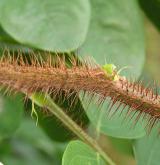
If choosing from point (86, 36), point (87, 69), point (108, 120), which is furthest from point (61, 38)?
point (87, 69)

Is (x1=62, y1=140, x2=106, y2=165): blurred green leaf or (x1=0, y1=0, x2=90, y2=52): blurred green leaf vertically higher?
(x1=0, y1=0, x2=90, y2=52): blurred green leaf

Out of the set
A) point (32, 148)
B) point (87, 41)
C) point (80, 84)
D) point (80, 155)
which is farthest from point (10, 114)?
point (32, 148)

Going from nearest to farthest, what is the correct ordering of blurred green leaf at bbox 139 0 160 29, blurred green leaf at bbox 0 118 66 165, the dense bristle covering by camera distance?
the dense bristle covering → blurred green leaf at bbox 139 0 160 29 → blurred green leaf at bbox 0 118 66 165

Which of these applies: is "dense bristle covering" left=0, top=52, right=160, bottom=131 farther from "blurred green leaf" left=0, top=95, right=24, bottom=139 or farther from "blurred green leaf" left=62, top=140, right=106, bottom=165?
"blurred green leaf" left=0, top=95, right=24, bottom=139

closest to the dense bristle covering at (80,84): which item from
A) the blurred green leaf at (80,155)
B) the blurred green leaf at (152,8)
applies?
the blurred green leaf at (80,155)

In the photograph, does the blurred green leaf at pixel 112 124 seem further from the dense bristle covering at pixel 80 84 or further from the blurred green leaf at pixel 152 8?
the blurred green leaf at pixel 152 8

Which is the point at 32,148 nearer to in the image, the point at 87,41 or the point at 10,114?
the point at 10,114

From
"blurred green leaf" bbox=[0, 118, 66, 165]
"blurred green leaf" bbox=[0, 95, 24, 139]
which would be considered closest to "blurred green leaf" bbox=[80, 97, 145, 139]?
"blurred green leaf" bbox=[0, 95, 24, 139]

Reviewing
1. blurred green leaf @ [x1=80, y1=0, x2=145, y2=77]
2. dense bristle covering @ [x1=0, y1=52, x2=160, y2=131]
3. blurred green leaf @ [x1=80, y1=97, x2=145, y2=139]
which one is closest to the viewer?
dense bristle covering @ [x1=0, y1=52, x2=160, y2=131]
